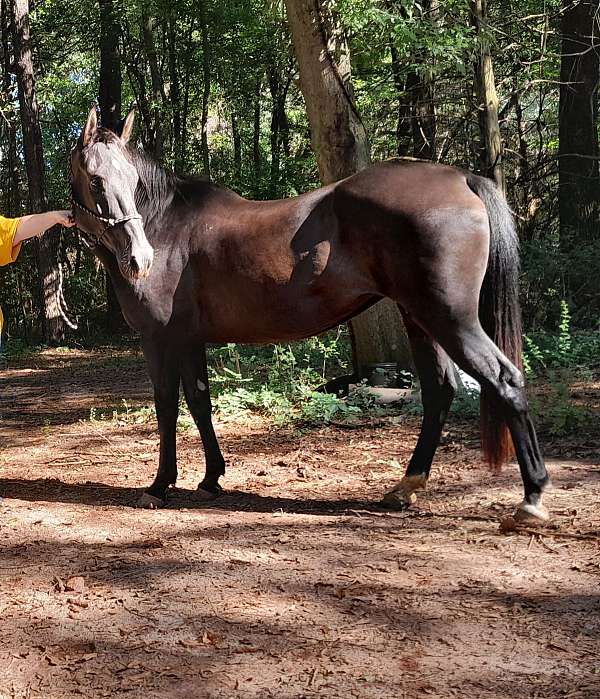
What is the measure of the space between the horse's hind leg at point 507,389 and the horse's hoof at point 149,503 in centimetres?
192

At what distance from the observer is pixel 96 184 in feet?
13.9

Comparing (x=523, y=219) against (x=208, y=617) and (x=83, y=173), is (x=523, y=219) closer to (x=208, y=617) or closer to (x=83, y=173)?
(x=83, y=173)

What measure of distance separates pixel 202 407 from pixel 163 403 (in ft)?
0.85

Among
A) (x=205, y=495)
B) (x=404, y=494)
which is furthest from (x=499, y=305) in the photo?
(x=205, y=495)

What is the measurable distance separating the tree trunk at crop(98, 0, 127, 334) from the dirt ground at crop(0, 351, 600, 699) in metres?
12.8

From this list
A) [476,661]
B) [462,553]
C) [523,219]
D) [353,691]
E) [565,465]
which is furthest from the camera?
[523,219]

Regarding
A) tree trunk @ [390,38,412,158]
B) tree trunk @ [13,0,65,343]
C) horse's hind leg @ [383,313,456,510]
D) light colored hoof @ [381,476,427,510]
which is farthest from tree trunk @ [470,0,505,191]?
tree trunk @ [13,0,65,343]

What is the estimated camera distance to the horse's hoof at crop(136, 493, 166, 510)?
4.47 meters

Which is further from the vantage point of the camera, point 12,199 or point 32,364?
point 12,199

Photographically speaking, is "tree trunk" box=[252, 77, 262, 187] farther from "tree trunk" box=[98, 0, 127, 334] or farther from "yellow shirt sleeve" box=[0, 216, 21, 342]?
"yellow shirt sleeve" box=[0, 216, 21, 342]

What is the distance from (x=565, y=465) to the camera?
4898mm

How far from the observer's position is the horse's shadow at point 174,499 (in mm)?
4363

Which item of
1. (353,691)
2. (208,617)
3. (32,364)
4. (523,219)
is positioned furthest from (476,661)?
(32,364)

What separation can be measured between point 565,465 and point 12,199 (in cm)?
1735
